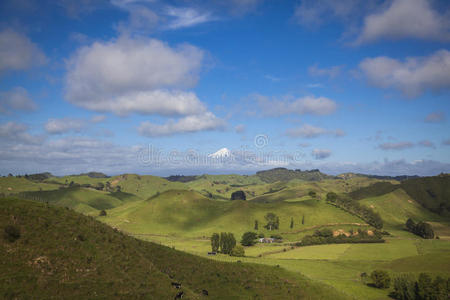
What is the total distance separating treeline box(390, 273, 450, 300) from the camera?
72488mm

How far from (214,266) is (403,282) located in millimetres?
56891

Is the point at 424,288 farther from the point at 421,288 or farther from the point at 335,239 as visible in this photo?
the point at 335,239

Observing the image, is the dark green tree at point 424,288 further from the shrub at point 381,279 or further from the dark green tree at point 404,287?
the shrub at point 381,279

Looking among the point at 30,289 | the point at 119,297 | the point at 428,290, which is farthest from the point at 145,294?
the point at 428,290

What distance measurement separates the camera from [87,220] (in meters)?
55.9

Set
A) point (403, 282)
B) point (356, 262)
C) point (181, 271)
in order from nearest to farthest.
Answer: point (181, 271) < point (403, 282) < point (356, 262)

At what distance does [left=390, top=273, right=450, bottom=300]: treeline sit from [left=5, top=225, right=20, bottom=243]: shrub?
94710mm

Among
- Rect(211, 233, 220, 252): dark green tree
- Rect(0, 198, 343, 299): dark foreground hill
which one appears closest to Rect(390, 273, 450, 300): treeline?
Rect(0, 198, 343, 299): dark foreground hill

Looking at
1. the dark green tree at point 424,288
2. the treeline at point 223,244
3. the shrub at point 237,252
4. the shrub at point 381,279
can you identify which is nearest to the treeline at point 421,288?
the dark green tree at point 424,288

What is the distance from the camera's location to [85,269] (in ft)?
140

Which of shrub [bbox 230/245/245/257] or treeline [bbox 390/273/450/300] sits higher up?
treeline [bbox 390/273/450/300]

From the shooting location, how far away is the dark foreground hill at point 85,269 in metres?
38.2

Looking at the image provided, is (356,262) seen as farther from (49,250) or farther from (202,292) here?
(49,250)

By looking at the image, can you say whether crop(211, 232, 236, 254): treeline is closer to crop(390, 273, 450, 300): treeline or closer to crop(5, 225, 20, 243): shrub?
crop(390, 273, 450, 300): treeline
